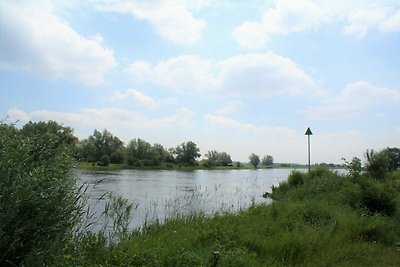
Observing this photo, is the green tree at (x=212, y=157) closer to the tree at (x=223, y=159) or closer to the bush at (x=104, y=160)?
the tree at (x=223, y=159)

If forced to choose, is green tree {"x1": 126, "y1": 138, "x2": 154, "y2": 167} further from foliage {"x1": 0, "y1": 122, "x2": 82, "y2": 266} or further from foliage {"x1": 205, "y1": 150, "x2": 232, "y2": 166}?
foliage {"x1": 0, "y1": 122, "x2": 82, "y2": 266}

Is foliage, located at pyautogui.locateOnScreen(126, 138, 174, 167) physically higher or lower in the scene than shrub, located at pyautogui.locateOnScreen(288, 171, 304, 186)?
higher

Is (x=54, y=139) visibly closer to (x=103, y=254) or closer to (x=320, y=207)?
(x=103, y=254)

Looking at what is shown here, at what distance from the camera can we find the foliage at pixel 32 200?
416 cm

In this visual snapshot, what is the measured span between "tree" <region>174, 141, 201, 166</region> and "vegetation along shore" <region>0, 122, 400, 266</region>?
90.7 metres

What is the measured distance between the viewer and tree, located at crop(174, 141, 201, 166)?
10250 centimetres

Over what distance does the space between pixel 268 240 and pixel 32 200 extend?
4.71 metres

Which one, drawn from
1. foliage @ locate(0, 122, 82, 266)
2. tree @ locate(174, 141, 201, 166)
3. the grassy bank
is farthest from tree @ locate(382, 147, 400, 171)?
tree @ locate(174, 141, 201, 166)

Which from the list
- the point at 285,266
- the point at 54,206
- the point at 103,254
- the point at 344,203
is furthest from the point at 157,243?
the point at 344,203

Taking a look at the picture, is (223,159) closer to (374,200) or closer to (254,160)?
(254,160)

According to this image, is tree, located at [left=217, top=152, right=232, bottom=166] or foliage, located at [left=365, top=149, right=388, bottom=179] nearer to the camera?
foliage, located at [left=365, top=149, right=388, bottom=179]

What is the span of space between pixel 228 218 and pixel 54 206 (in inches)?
239

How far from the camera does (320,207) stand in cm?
1083

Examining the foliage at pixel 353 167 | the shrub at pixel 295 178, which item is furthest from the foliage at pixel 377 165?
the foliage at pixel 353 167
